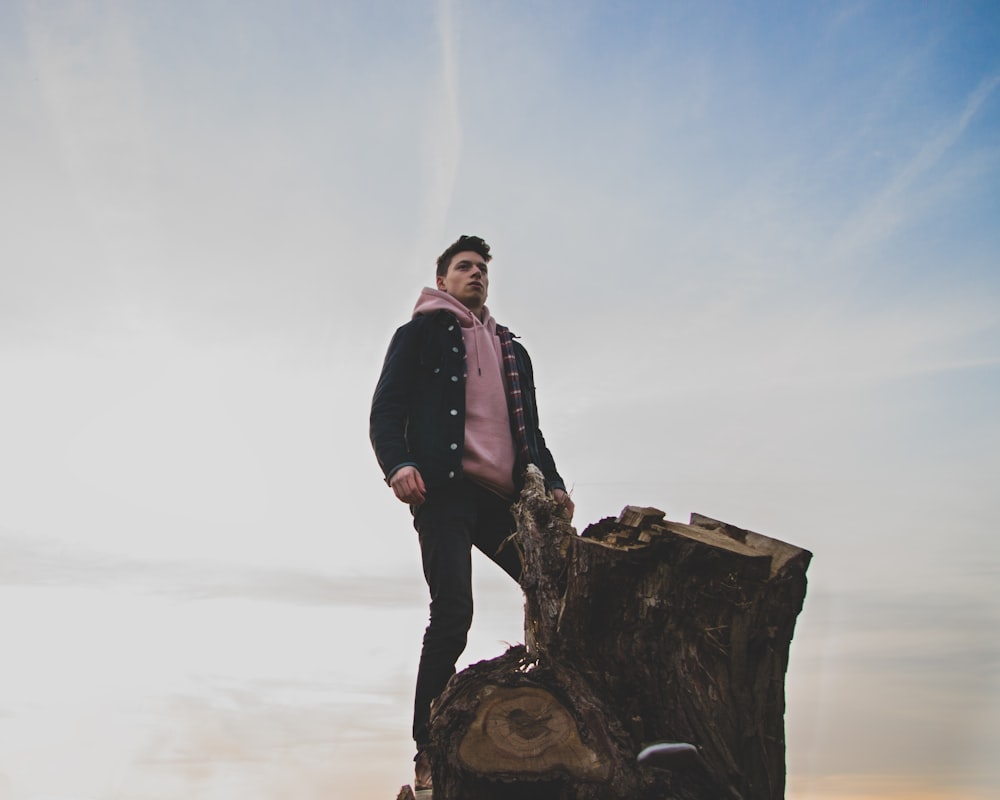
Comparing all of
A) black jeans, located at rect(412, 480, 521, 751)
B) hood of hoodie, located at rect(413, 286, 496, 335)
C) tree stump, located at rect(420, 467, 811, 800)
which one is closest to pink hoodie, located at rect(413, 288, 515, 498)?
hood of hoodie, located at rect(413, 286, 496, 335)

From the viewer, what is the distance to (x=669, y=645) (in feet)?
11.3

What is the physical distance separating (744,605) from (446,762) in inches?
58.2

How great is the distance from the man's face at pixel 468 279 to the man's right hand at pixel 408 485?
1.30 meters

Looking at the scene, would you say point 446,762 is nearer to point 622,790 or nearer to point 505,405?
point 622,790

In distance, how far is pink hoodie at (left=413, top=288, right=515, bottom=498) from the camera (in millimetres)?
4344

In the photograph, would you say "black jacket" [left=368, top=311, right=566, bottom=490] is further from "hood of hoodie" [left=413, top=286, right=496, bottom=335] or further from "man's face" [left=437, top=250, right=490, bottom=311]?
"man's face" [left=437, top=250, right=490, bottom=311]

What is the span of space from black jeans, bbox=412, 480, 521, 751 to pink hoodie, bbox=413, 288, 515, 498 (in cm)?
12

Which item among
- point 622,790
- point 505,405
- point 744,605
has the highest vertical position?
point 505,405

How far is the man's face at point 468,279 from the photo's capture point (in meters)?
4.84

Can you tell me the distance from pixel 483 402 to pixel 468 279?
2.65 ft

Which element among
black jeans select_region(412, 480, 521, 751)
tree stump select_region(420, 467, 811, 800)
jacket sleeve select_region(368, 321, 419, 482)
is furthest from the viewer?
jacket sleeve select_region(368, 321, 419, 482)

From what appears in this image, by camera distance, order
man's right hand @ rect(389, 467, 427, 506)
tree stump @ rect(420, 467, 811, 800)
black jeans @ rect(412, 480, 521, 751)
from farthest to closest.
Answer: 1. man's right hand @ rect(389, 467, 427, 506)
2. black jeans @ rect(412, 480, 521, 751)
3. tree stump @ rect(420, 467, 811, 800)

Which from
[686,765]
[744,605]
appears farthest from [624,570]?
[686,765]

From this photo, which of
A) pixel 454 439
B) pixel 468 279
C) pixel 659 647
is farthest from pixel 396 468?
pixel 659 647
